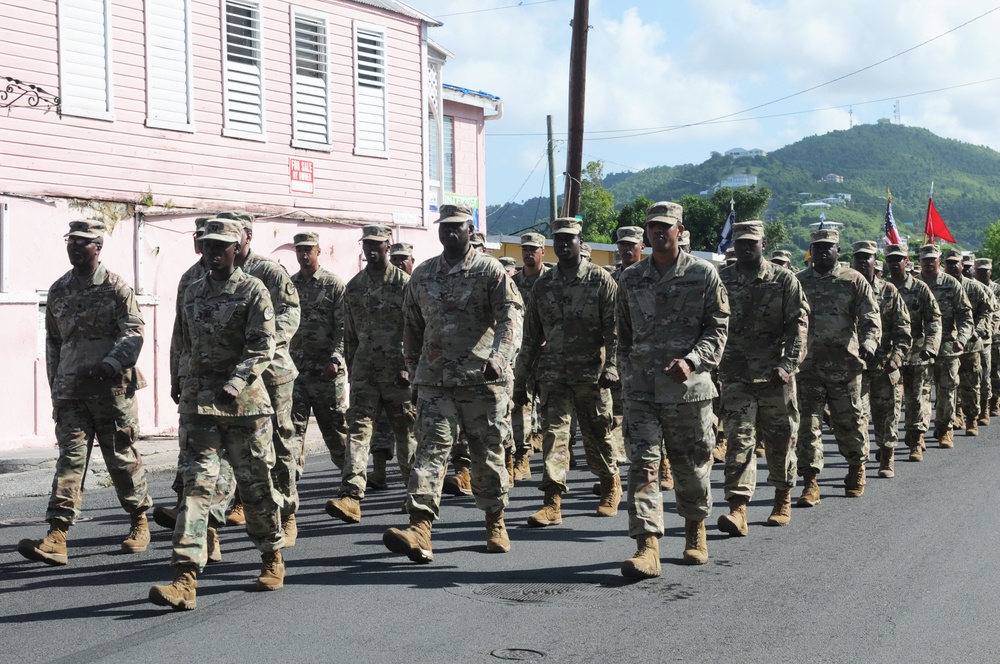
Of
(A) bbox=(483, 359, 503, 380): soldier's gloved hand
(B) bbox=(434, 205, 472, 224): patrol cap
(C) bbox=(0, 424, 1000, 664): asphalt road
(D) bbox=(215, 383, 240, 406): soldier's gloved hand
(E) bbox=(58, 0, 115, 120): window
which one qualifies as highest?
(E) bbox=(58, 0, 115, 120): window

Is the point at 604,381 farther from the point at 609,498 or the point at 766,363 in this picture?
the point at 766,363

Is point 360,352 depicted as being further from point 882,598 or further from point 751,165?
point 751,165

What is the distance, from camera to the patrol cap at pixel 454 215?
783 centimetres

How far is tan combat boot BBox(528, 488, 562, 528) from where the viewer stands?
8930 millimetres

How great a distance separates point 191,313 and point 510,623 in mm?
2659

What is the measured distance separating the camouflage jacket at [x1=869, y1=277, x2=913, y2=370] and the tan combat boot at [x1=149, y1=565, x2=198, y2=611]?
7.61 meters

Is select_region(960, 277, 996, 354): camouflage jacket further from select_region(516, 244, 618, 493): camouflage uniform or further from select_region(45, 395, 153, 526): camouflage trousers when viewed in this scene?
select_region(45, 395, 153, 526): camouflage trousers

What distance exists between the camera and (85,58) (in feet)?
50.6

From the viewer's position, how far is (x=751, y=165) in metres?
196

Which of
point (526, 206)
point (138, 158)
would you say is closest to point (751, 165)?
point (526, 206)

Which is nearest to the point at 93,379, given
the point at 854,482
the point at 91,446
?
the point at 91,446

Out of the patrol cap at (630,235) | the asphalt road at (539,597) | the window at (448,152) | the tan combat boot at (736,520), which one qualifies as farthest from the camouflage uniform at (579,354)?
the window at (448,152)

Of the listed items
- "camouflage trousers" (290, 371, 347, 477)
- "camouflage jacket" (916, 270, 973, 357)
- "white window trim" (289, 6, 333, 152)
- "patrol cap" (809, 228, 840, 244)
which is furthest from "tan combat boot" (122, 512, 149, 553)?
"white window trim" (289, 6, 333, 152)

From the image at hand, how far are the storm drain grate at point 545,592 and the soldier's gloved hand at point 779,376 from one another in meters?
2.68
